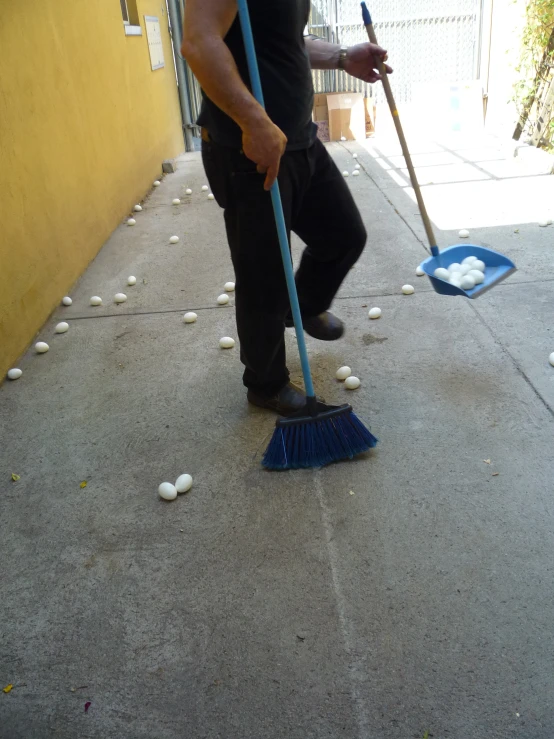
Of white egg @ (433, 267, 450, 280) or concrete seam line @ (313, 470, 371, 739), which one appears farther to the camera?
white egg @ (433, 267, 450, 280)

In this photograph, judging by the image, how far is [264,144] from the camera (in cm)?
189

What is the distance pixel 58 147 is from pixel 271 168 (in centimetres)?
272

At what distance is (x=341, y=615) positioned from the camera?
174 centimetres

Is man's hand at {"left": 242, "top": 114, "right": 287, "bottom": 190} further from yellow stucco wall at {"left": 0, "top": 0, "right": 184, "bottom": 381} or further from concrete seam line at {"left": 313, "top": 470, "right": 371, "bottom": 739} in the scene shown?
yellow stucco wall at {"left": 0, "top": 0, "right": 184, "bottom": 381}

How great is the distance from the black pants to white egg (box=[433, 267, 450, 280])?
0.43m

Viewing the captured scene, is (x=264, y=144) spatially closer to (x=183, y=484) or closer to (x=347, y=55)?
(x=347, y=55)

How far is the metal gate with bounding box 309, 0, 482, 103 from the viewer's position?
9125 millimetres

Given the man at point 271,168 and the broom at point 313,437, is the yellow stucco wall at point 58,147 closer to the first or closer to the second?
the man at point 271,168

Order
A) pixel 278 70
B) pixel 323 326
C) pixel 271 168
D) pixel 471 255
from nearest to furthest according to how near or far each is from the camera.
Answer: pixel 271 168, pixel 278 70, pixel 323 326, pixel 471 255

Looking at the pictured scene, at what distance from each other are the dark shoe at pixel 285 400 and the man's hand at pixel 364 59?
1.29 meters

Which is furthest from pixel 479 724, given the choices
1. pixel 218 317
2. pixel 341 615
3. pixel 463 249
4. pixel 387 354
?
pixel 218 317

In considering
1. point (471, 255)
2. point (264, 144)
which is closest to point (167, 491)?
point (264, 144)

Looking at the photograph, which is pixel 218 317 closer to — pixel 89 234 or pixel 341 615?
pixel 89 234

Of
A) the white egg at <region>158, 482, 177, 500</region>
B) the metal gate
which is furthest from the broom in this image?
the metal gate
